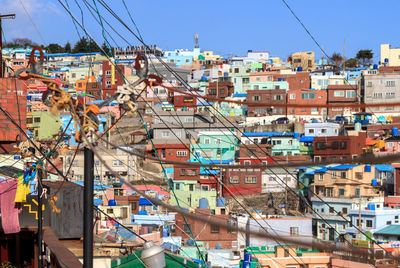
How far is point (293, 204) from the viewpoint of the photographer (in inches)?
1526

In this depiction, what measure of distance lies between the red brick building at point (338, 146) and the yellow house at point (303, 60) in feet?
112

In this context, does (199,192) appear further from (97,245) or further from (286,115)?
(97,245)

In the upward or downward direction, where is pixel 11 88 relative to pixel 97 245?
upward

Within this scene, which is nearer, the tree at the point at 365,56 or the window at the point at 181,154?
the window at the point at 181,154

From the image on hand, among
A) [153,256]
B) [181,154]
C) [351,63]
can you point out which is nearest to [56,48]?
[351,63]

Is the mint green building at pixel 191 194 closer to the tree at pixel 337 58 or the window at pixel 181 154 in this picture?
the window at pixel 181 154

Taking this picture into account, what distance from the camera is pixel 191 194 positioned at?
3591cm

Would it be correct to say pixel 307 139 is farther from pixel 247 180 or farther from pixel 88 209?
pixel 88 209

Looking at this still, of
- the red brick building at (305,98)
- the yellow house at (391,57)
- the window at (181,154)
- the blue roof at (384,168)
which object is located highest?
the yellow house at (391,57)

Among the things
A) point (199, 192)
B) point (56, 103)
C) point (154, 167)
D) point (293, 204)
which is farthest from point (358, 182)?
point (56, 103)

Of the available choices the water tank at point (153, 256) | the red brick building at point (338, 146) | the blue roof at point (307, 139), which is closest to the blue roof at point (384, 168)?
the red brick building at point (338, 146)

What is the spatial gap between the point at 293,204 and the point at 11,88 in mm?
29688

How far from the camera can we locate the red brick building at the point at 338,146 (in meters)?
40.7

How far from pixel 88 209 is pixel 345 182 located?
32.4 m
